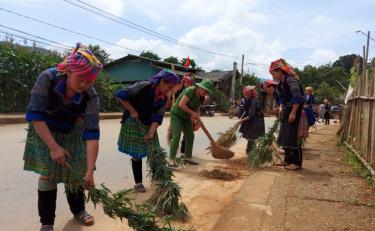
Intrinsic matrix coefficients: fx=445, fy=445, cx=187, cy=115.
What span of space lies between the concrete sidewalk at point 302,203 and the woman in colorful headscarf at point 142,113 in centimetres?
128

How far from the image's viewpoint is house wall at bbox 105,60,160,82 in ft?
114

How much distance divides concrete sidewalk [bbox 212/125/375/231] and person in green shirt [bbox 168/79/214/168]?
1411 millimetres

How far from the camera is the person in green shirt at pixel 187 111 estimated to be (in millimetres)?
6956

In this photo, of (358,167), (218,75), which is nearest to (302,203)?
(358,167)

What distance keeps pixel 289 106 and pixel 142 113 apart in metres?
2.65

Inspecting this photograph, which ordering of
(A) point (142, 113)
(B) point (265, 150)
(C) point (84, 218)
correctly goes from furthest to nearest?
(B) point (265, 150)
(A) point (142, 113)
(C) point (84, 218)

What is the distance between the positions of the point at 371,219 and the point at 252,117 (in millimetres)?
4503

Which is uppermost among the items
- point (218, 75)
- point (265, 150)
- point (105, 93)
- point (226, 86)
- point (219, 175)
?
point (218, 75)

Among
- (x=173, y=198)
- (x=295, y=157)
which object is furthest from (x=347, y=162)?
(x=173, y=198)

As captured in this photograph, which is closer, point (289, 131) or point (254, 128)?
point (289, 131)

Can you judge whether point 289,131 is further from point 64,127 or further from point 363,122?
point 64,127

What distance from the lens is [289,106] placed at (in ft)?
22.9

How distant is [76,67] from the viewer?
318 cm

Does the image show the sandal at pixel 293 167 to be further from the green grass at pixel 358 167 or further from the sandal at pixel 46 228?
the sandal at pixel 46 228
